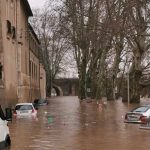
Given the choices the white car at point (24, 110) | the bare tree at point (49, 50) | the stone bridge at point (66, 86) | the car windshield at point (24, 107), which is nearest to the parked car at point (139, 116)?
the white car at point (24, 110)

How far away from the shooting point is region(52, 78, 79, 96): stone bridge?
5510 inches

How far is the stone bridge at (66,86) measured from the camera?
140m

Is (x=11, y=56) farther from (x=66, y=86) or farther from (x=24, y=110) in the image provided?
(x=66, y=86)

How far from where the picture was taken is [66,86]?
144 metres

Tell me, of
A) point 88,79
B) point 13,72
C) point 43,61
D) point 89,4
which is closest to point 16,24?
point 13,72

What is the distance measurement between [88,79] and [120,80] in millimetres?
17695

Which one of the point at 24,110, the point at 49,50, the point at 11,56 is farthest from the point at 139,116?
the point at 49,50

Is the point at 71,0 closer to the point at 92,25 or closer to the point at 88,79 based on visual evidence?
the point at 92,25

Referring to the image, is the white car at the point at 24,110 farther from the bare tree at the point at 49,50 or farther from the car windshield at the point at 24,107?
the bare tree at the point at 49,50

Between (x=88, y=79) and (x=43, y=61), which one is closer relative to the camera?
(x=88, y=79)

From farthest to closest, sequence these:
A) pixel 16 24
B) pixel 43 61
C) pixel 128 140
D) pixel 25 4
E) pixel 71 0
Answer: pixel 43 61 < pixel 25 4 < pixel 16 24 < pixel 71 0 < pixel 128 140

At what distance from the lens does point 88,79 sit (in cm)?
8562

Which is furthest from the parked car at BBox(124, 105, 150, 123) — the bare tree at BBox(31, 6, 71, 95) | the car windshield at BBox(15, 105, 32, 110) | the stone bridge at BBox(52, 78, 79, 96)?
the stone bridge at BBox(52, 78, 79, 96)

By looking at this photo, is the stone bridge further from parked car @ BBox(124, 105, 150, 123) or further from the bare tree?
parked car @ BBox(124, 105, 150, 123)
